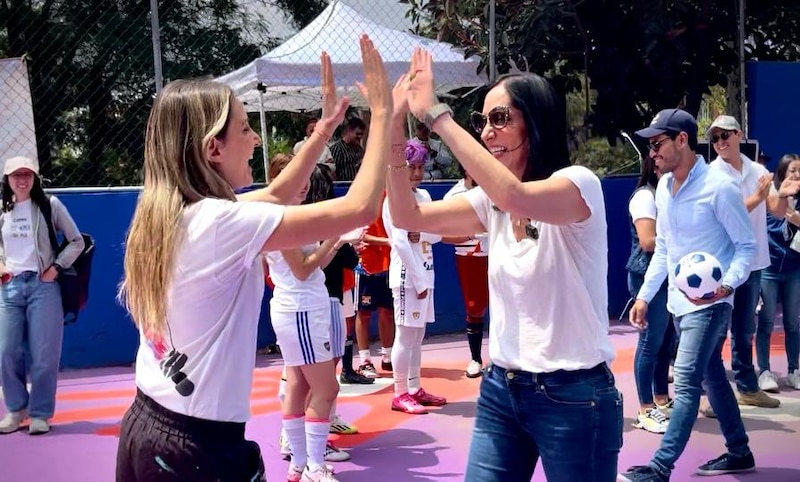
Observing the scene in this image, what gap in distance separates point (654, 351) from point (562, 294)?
11.4ft

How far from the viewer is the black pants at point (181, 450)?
2404 mm

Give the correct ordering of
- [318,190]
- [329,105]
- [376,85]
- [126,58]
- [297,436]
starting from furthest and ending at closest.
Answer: [126,58], [318,190], [297,436], [329,105], [376,85]

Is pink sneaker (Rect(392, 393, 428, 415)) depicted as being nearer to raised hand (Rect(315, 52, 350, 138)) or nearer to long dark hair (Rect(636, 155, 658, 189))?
long dark hair (Rect(636, 155, 658, 189))

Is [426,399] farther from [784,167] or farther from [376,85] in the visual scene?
[376,85]

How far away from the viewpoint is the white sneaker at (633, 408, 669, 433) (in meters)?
6.19

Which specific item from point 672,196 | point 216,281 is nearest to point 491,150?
point 216,281

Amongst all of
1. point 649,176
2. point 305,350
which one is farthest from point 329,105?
point 649,176

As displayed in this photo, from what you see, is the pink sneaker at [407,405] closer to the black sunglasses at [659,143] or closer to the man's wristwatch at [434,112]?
the black sunglasses at [659,143]

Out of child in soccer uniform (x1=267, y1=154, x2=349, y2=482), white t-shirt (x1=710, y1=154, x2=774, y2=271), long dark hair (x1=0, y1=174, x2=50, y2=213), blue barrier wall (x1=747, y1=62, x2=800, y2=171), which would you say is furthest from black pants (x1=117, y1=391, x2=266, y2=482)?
blue barrier wall (x1=747, y1=62, x2=800, y2=171)

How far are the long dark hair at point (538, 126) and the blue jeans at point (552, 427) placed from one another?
66 cm

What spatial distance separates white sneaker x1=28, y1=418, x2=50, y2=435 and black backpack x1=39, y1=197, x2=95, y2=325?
Result: 0.72m

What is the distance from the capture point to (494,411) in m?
3.07

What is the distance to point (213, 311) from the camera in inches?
96.4

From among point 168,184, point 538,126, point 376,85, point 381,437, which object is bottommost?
point 381,437
